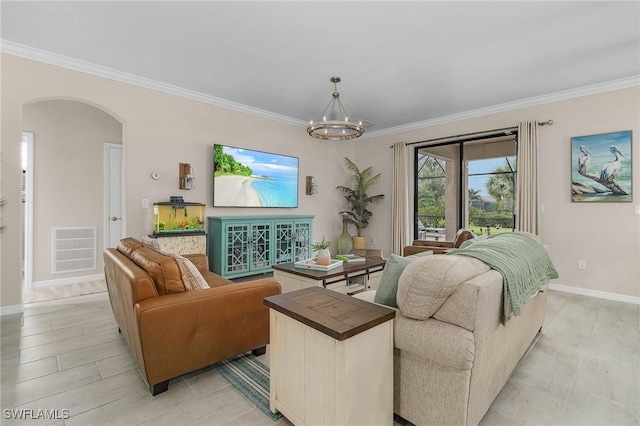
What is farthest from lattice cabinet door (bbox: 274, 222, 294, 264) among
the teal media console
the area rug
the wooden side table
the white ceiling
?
the wooden side table

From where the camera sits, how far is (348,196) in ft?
21.0

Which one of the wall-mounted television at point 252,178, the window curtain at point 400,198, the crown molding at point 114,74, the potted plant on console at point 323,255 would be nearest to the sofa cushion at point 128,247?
the potted plant on console at point 323,255

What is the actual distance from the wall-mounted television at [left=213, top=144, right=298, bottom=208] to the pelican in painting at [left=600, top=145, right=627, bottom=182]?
4.31 metres

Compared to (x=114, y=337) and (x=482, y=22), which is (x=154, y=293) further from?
(x=482, y=22)

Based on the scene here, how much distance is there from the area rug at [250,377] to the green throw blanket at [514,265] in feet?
4.41

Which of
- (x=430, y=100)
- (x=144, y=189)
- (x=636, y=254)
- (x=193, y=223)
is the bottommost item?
(x=636, y=254)

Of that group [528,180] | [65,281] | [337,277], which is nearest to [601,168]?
[528,180]

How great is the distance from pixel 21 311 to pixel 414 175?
5.81 metres

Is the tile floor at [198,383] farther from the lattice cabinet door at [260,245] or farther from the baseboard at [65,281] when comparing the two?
the lattice cabinet door at [260,245]

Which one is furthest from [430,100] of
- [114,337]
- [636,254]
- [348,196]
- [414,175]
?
[114,337]

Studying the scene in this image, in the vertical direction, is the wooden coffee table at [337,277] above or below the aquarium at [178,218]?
below

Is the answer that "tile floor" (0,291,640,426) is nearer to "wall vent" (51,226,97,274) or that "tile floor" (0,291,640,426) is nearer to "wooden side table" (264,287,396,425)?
"wooden side table" (264,287,396,425)

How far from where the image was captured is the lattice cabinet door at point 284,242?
4.80 meters

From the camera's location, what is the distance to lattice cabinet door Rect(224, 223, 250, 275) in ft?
13.8
